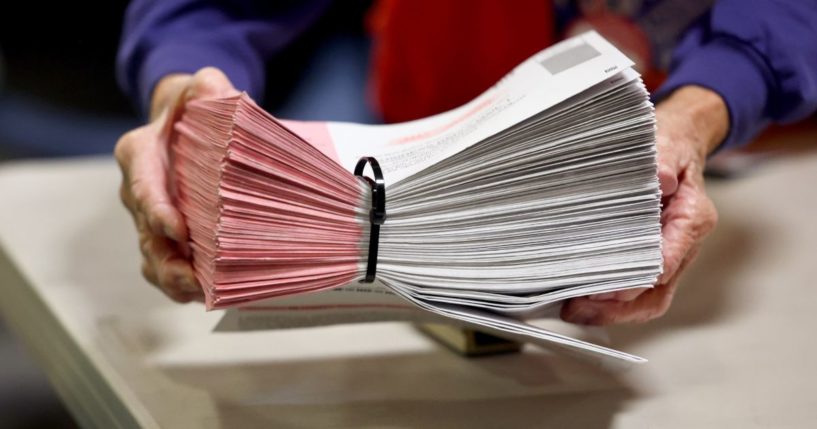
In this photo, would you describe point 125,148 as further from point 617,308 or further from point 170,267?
point 617,308

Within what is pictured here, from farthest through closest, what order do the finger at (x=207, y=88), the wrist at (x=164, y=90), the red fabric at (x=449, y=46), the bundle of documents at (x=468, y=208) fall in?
the red fabric at (x=449, y=46)
the wrist at (x=164, y=90)
the finger at (x=207, y=88)
the bundle of documents at (x=468, y=208)

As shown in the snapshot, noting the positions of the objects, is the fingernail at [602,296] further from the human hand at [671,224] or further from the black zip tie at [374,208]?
the black zip tie at [374,208]

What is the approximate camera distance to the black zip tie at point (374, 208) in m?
0.44

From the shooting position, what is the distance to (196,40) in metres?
0.78

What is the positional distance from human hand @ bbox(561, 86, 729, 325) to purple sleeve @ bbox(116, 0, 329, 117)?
365 mm

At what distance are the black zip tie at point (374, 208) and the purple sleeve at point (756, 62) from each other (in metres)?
0.29


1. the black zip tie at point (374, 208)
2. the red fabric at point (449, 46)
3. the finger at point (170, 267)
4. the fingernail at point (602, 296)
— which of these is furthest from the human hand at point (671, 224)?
the red fabric at point (449, 46)

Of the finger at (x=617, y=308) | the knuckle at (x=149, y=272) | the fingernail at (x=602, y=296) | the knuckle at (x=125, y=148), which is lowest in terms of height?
the finger at (x=617, y=308)

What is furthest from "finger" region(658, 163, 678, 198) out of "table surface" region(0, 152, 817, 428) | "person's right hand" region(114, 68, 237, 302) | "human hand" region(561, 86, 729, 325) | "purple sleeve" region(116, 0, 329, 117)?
"purple sleeve" region(116, 0, 329, 117)

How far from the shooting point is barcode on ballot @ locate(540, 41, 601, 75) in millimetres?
474

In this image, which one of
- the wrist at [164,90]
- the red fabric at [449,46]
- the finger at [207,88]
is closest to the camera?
the finger at [207,88]

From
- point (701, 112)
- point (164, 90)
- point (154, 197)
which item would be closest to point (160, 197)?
point (154, 197)

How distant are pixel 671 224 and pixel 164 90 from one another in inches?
16.3

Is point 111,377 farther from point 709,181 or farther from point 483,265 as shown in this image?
point 709,181
